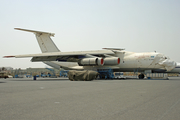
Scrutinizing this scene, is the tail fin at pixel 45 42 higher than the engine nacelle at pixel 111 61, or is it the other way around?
the tail fin at pixel 45 42

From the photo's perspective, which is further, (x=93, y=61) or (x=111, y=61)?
(x=111, y=61)

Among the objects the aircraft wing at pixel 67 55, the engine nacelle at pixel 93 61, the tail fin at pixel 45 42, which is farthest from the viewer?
the tail fin at pixel 45 42

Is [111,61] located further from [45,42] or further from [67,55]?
[45,42]

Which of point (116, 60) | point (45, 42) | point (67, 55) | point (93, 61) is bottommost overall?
point (93, 61)

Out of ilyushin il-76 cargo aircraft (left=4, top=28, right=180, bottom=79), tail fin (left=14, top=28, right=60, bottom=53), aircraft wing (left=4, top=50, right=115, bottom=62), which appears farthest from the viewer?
tail fin (left=14, top=28, right=60, bottom=53)

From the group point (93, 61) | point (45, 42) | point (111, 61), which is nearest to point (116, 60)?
point (111, 61)

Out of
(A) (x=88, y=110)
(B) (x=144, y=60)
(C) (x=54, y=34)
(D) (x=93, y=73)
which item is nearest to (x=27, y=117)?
(A) (x=88, y=110)

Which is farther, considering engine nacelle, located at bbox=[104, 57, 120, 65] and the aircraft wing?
the aircraft wing

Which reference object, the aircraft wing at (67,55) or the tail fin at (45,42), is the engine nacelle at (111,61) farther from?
the tail fin at (45,42)

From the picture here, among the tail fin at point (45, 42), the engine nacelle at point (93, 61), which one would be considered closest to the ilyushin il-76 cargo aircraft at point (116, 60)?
the engine nacelle at point (93, 61)

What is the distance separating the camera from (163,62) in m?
23.9

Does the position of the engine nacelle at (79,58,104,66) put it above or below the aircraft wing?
below

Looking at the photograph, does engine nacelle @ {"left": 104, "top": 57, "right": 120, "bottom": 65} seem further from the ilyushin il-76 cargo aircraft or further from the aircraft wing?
the aircraft wing

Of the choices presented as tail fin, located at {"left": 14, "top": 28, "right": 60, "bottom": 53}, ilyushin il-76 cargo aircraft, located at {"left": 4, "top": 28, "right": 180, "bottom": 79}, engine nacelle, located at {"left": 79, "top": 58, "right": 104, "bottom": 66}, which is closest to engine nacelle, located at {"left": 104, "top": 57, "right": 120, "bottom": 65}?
ilyushin il-76 cargo aircraft, located at {"left": 4, "top": 28, "right": 180, "bottom": 79}
